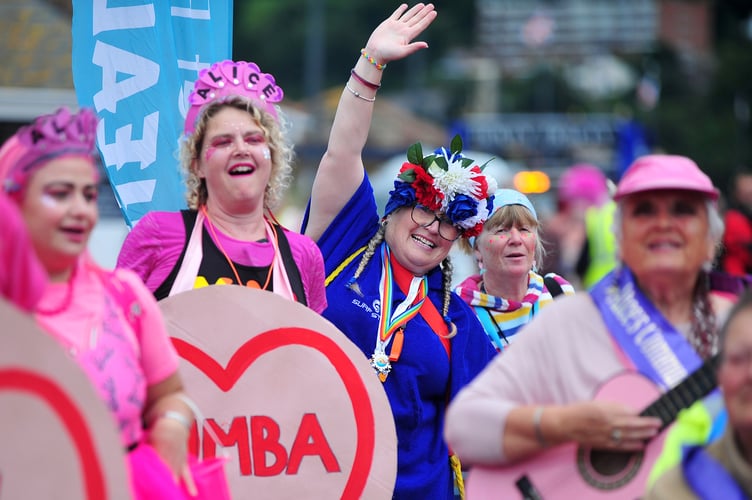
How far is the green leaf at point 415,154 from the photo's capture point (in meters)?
A: 5.64

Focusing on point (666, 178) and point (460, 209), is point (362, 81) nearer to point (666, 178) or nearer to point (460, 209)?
point (460, 209)

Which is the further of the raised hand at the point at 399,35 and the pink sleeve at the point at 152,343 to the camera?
the raised hand at the point at 399,35

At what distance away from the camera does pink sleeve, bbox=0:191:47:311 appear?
10.4ft

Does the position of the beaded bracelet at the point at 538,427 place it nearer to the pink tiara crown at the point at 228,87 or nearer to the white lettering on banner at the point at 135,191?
the pink tiara crown at the point at 228,87

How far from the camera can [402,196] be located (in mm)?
5555

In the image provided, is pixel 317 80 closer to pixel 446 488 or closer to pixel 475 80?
pixel 446 488

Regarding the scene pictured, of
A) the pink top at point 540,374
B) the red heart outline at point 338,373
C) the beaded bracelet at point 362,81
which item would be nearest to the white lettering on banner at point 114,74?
the beaded bracelet at point 362,81

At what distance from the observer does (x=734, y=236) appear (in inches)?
450

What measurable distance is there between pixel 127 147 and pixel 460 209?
1491mm

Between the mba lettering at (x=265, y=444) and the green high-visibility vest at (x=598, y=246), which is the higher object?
the green high-visibility vest at (x=598, y=246)

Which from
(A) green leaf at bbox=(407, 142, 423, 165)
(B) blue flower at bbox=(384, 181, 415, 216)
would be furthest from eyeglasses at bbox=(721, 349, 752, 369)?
(A) green leaf at bbox=(407, 142, 423, 165)

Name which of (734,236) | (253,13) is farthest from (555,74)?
(734,236)

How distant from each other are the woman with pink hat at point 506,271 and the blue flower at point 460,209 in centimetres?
42

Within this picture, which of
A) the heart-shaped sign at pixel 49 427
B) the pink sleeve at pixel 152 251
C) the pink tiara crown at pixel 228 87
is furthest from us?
the pink tiara crown at pixel 228 87
